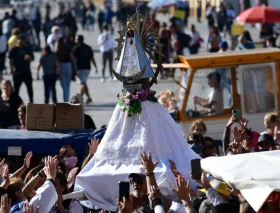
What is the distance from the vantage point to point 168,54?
33.1 metres

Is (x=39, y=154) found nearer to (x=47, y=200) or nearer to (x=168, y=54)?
(x=47, y=200)

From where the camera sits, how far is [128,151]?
37.0 feet

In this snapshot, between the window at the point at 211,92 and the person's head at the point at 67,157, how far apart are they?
16.6 feet

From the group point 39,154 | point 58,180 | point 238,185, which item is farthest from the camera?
point 39,154

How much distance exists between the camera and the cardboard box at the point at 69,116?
14.1m

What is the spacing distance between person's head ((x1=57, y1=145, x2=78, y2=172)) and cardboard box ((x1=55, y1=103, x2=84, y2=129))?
1727 mm

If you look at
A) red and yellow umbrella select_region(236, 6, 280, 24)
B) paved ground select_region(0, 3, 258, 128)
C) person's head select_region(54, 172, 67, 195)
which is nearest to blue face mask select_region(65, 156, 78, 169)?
person's head select_region(54, 172, 67, 195)

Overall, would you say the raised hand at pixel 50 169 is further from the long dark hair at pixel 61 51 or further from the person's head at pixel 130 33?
the long dark hair at pixel 61 51

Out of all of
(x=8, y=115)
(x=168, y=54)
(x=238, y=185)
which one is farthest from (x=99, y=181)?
(x=168, y=54)

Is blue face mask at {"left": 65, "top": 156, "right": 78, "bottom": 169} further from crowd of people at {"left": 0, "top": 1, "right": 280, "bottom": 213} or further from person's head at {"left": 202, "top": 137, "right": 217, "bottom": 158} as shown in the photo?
person's head at {"left": 202, "top": 137, "right": 217, "bottom": 158}

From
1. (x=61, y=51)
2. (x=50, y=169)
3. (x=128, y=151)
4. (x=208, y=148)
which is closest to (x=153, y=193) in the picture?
(x=50, y=169)

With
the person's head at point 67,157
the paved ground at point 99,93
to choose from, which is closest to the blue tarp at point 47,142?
the person's head at point 67,157

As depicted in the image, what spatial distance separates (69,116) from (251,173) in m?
6.18

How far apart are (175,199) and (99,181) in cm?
108
